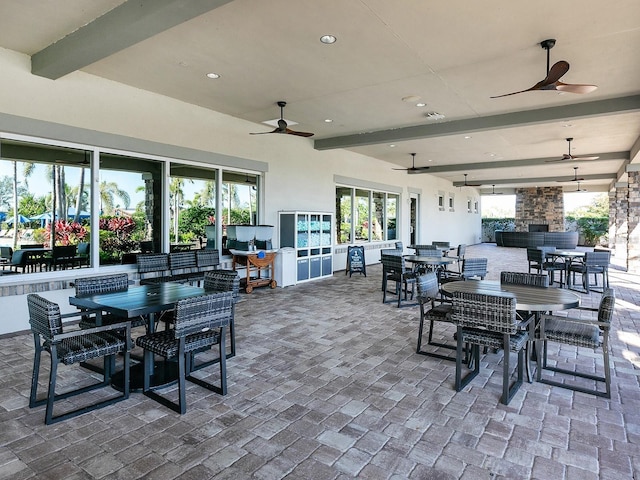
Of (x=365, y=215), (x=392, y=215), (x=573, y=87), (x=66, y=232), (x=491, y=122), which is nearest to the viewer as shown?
(x=573, y=87)

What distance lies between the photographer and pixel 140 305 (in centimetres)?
299

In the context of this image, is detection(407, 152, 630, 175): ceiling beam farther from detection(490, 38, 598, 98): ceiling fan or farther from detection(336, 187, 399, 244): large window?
detection(490, 38, 598, 98): ceiling fan

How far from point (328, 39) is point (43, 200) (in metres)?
3.99

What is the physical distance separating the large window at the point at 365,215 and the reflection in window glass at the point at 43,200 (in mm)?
6034

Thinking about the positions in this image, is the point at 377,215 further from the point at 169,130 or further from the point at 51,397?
the point at 51,397

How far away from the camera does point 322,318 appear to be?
17.4ft

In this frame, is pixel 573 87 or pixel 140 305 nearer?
pixel 140 305

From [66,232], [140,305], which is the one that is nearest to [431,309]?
[140,305]

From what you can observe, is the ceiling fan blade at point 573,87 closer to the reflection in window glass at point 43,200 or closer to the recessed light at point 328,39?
the recessed light at point 328,39

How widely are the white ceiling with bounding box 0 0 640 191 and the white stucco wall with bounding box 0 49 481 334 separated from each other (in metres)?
0.24

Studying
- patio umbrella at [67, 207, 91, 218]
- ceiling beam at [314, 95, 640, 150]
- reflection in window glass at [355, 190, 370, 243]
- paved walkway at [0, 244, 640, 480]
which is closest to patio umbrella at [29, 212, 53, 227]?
patio umbrella at [67, 207, 91, 218]

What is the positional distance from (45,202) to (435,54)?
5015mm

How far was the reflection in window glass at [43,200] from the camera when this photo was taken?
461 cm

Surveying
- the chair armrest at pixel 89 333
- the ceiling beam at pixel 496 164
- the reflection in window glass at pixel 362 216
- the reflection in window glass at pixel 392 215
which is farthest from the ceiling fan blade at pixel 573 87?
the reflection in window glass at pixel 392 215
